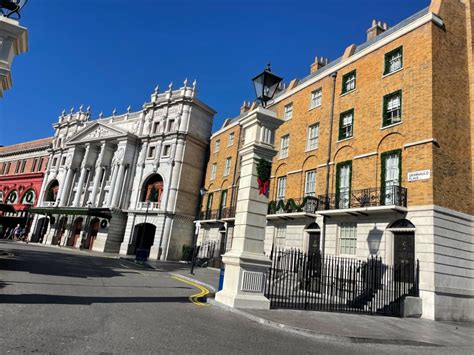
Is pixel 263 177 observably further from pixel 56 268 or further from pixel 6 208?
pixel 6 208

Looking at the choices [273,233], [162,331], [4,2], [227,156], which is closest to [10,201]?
[227,156]

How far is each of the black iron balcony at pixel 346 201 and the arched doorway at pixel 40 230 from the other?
3646 cm

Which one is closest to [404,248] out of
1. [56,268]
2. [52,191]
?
[56,268]

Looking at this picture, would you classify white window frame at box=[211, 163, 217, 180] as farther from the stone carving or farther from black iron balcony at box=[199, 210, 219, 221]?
the stone carving

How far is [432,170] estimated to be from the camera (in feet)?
47.9

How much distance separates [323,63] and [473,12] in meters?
9.63

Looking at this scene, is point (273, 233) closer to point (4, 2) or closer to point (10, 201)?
point (4, 2)

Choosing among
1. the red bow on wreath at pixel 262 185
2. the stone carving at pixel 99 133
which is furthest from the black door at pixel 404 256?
the stone carving at pixel 99 133

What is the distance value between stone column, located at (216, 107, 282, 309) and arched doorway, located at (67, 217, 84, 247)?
3583 cm

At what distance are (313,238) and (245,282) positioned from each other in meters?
11.5

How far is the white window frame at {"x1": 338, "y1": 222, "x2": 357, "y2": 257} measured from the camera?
17.5 m

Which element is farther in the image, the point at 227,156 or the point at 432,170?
the point at 227,156

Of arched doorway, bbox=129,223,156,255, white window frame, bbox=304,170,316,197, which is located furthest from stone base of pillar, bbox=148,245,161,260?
white window frame, bbox=304,170,316,197

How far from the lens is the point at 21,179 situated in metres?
54.6
